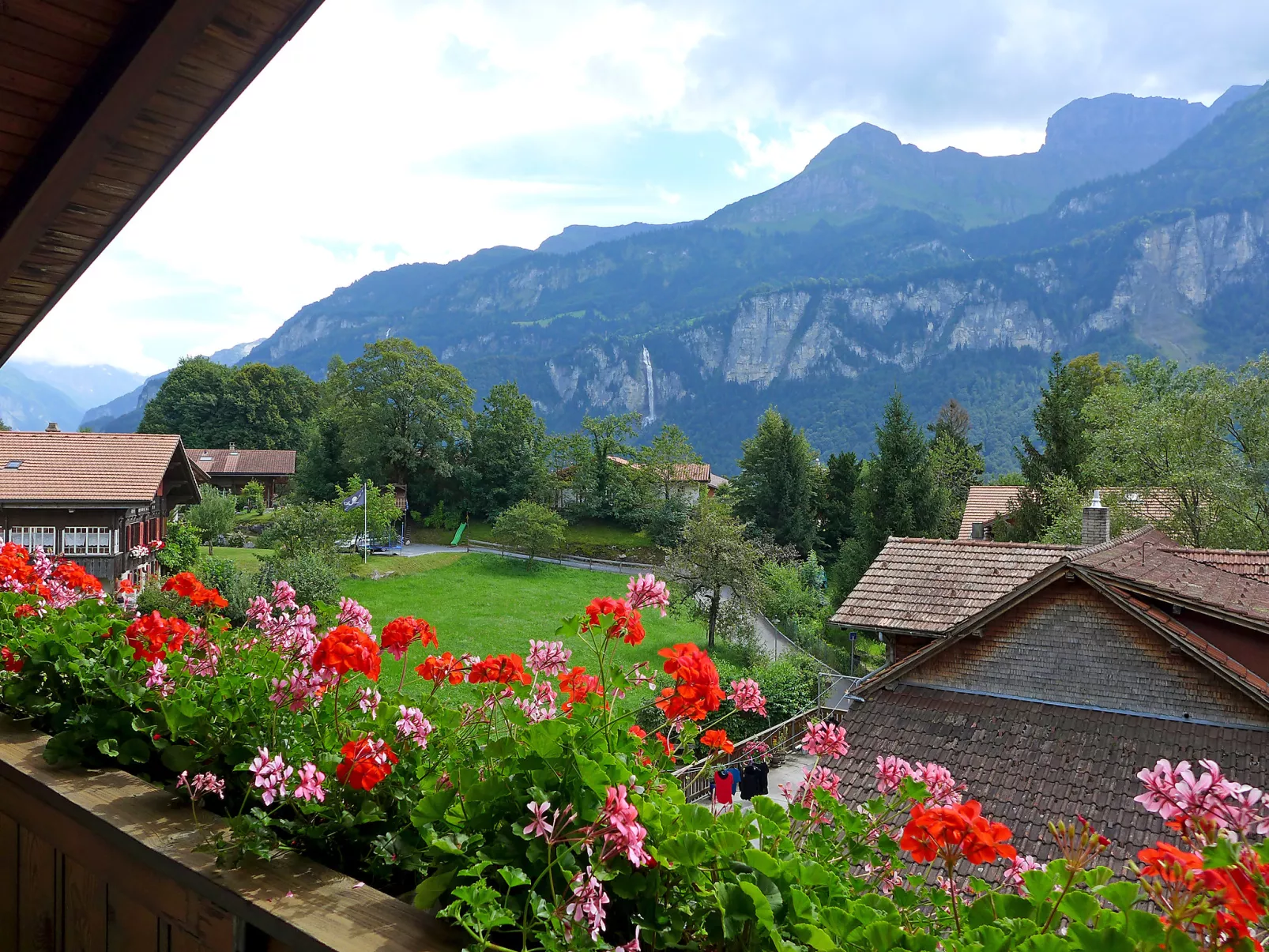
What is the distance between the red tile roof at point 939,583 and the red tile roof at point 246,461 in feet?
147

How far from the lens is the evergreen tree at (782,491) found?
35344 mm

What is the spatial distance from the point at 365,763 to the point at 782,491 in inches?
1386

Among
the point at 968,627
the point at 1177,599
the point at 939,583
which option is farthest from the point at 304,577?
the point at 1177,599

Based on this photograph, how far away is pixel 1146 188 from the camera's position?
534 ft

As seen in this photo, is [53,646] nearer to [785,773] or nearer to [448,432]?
[785,773]

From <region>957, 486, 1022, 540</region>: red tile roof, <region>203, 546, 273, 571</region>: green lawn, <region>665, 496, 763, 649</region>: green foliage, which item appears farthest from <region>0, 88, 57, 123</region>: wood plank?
<region>957, 486, 1022, 540</region>: red tile roof

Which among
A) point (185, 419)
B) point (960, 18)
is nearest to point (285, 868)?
point (960, 18)

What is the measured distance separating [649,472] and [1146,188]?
17087cm

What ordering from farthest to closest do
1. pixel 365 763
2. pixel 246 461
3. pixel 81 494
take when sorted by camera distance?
pixel 246 461, pixel 81 494, pixel 365 763

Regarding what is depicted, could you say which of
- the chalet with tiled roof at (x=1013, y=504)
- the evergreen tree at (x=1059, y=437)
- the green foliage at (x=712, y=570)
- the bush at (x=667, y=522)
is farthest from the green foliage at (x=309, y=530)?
the evergreen tree at (x=1059, y=437)

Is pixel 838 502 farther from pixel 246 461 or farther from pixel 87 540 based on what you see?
pixel 246 461

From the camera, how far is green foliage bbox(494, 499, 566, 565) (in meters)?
34.2

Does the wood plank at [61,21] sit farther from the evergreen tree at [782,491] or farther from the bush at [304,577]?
the evergreen tree at [782,491]

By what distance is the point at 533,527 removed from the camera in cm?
3416
